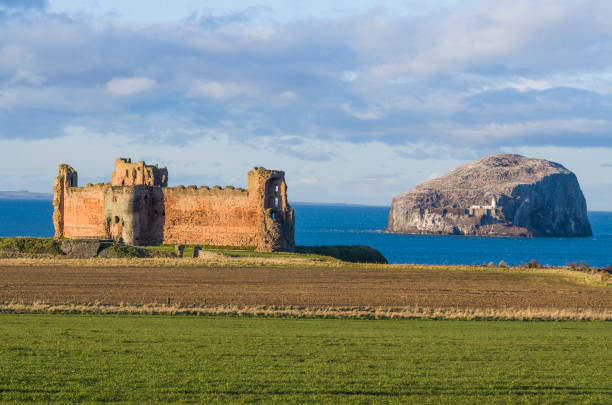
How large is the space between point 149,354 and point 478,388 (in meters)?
6.67

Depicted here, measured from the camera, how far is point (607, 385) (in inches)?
540

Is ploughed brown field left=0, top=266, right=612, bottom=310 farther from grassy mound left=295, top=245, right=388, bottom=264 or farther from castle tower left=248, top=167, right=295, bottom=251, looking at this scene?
grassy mound left=295, top=245, right=388, bottom=264

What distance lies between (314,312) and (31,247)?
29.9m

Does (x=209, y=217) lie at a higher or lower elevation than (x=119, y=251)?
higher

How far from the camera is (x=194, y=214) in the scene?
5372cm

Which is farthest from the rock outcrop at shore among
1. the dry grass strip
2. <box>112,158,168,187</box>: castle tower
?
the dry grass strip

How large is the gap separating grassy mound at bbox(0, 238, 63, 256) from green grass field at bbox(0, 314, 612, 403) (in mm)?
26453

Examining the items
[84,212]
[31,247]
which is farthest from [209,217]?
[31,247]

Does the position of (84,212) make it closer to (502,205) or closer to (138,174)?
(138,174)

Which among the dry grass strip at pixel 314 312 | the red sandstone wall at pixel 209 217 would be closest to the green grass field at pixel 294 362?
the dry grass strip at pixel 314 312

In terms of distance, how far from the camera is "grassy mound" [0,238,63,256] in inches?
1859

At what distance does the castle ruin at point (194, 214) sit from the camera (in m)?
50.7

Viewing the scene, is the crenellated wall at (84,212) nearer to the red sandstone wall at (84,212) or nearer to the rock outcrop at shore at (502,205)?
the red sandstone wall at (84,212)

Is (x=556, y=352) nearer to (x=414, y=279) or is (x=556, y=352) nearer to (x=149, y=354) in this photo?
(x=149, y=354)
